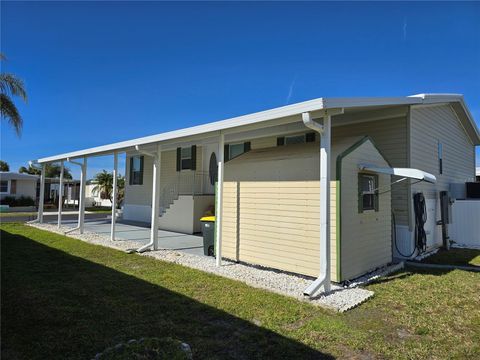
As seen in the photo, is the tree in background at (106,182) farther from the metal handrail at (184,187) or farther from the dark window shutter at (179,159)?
the dark window shutter at (179,159)

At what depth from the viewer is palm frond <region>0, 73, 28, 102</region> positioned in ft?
48.4

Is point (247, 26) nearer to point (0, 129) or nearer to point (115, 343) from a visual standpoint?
point (115, 343)

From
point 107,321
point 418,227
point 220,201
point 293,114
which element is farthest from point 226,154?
point 107,321

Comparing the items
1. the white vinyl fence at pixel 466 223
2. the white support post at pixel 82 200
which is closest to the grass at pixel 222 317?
the white vinyl fence at pixel 466 223

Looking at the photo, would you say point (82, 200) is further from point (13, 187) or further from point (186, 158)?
point (13, 187)

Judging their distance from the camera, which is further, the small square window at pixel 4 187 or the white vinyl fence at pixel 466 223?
the small square window at pixel 4 187

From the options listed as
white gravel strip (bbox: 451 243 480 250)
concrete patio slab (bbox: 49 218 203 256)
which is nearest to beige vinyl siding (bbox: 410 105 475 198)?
white gravel strip (bbox: 451 243 480 250)

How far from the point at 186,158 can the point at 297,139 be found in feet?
20.3

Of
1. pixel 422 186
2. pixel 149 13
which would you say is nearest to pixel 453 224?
pixel 422 186

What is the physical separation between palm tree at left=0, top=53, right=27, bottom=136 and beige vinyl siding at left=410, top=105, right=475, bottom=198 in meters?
16.7

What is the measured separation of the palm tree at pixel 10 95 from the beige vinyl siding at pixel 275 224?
1345 centimetres

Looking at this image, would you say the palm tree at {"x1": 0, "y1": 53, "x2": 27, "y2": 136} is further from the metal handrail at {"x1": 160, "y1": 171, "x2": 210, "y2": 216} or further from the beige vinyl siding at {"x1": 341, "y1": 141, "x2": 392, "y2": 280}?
the beige vinyl siding at {"x1": 341, "y1": 141, "x2": 392, "y2": 280}

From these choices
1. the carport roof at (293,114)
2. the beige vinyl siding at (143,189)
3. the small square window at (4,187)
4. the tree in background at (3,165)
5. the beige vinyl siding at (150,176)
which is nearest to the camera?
the carport roof at (293,114)

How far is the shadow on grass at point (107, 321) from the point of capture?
3.21m
